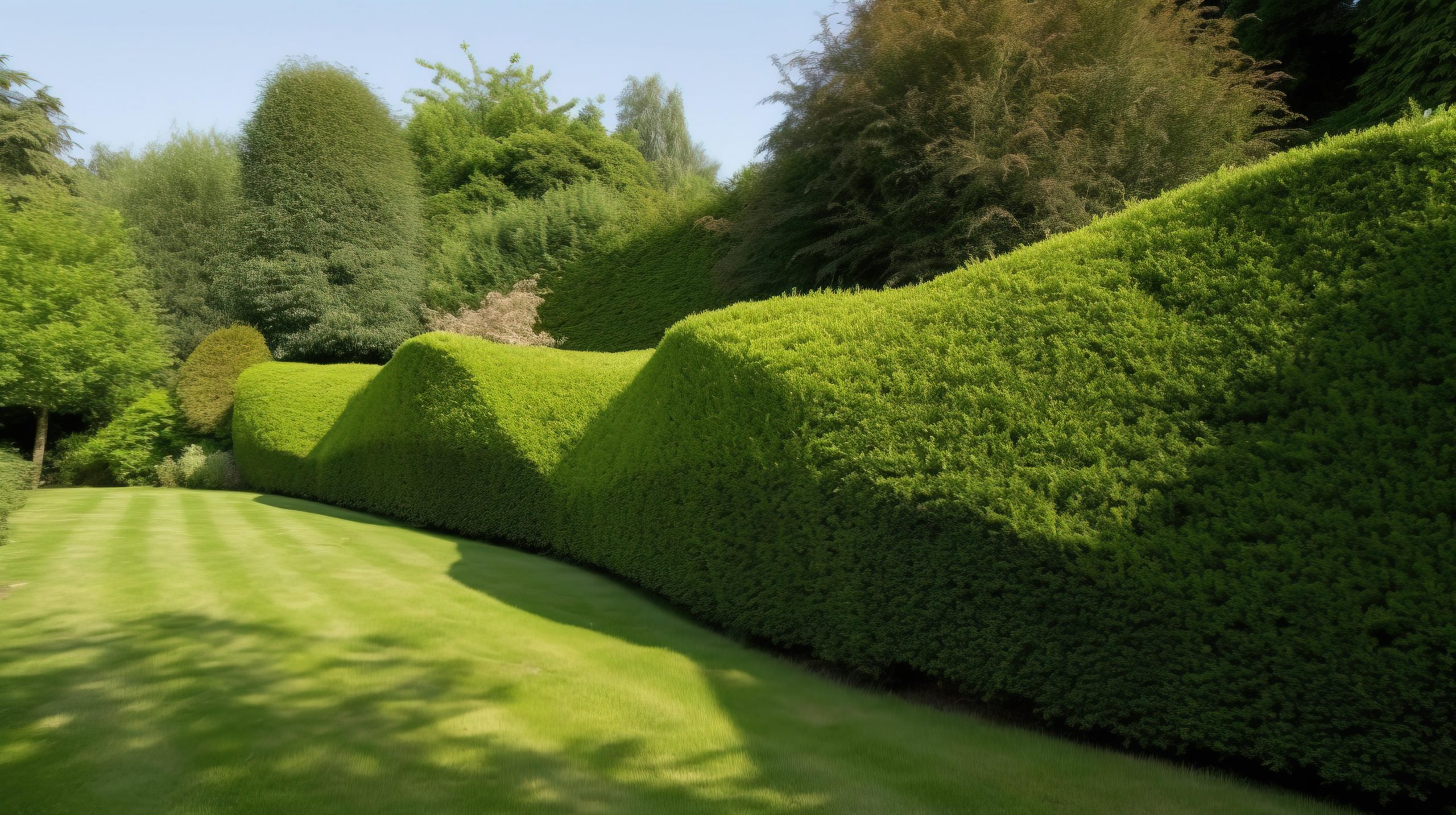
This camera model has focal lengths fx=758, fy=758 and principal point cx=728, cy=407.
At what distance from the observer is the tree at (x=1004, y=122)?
11719mm

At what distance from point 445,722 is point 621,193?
88.8ft

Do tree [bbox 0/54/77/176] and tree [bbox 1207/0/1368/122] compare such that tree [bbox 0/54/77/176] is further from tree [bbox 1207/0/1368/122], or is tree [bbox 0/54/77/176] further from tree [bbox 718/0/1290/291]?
tree [bbox 1207/0/1368/122]

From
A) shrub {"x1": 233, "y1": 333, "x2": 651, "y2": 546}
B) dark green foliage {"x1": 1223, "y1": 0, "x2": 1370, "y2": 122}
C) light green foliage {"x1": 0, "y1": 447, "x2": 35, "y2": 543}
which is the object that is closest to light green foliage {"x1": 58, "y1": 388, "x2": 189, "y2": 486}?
light green foliage {"x1": 0, "y1": 447, "x2": 35, "y2": 543}

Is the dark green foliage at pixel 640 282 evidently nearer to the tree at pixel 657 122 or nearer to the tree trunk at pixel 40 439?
the tree trunk at pixel 40 439

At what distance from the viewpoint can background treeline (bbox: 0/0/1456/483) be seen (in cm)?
1196

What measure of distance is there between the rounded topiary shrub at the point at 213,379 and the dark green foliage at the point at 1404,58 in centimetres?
2260

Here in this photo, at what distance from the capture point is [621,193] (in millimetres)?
28844

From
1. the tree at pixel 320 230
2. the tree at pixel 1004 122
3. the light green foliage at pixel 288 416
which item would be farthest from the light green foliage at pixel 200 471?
the tree at pixel 1004 122

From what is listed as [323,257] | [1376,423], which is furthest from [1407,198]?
[323,257]

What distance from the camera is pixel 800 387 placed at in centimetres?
521

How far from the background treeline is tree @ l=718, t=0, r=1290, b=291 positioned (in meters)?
0.05

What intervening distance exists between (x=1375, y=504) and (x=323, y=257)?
2283 cm

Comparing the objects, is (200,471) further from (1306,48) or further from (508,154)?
(1306,48)

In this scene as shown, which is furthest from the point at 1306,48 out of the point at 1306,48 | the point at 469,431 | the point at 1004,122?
the point at 469,431
